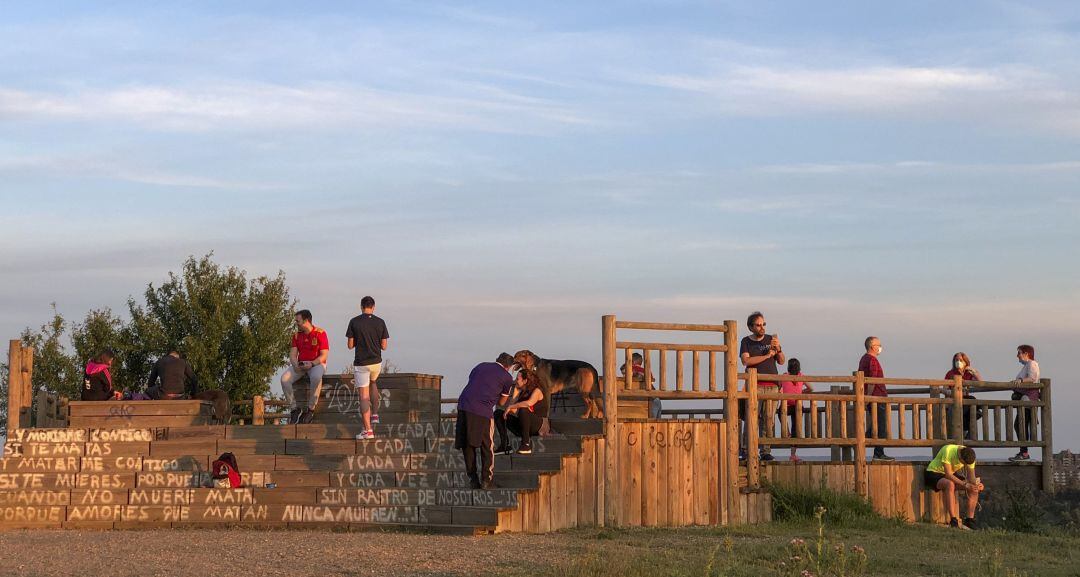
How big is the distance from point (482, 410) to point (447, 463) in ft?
5.58

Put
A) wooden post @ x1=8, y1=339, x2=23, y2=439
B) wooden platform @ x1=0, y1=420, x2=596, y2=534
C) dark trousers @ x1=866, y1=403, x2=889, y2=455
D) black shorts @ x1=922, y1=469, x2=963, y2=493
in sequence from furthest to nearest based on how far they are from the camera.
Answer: dark trousers @ x1=866, y1=403, x2=889, y2=455 < wooden post @ x1=8, y1=339, x2=23, y2=439 < black shorts @ x1=922, y1=469, x2=963, y2=493 < wooden platform @ x1=0, y1=420, x2=596, y2=534

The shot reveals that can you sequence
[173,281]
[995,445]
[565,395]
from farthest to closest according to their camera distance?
[173,281] → [995,445] → [565,395]

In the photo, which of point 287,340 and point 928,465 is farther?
point 287,340

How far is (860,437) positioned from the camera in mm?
21766

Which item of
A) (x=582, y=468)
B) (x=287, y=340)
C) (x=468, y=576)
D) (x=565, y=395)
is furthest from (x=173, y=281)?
(x=468, y=576)

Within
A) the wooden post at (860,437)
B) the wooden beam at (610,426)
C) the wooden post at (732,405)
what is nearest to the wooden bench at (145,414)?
the wooden beam at (610,426)

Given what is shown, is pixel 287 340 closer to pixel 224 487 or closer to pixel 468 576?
pixel 224 487

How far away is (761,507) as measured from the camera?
20.2 metres

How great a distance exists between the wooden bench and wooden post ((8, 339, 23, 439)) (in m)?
0.87

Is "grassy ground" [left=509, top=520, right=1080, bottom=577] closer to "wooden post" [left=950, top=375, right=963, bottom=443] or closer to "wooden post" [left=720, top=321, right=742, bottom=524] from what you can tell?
"wooden post" [left=720, top=321, right=742, bottom=524]

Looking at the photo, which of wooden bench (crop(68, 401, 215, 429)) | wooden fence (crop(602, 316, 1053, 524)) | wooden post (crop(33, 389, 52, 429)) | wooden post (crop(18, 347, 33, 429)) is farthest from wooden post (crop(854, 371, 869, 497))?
wooden post (crop(33, 389, 52, 429))

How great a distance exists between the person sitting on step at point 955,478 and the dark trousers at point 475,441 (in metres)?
7.76

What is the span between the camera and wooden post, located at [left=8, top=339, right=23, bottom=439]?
21969 millimetres

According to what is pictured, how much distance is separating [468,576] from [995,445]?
44.6ft
